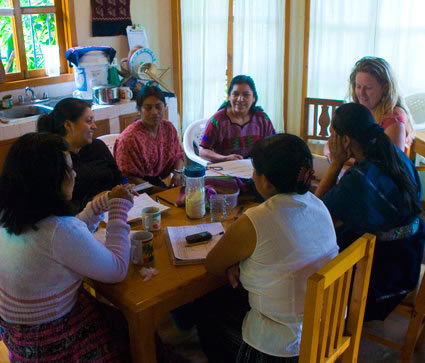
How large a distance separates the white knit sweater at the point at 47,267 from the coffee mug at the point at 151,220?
0.37m

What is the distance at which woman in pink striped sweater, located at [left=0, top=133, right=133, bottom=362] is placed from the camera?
1.32 m

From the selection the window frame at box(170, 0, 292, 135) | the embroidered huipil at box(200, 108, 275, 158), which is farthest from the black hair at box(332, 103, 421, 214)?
the window frame at box(170, 0, 292, 135)

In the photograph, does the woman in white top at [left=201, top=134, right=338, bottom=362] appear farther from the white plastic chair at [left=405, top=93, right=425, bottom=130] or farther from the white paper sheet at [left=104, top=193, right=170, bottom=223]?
the white plastic chair at [left=405, top=93, right=425, bottom=130]

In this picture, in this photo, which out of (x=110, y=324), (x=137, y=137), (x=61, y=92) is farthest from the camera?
(x=61, y=92)

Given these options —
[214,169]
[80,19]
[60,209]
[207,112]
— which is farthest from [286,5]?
[60,209]

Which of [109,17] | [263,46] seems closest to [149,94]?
[109,17]

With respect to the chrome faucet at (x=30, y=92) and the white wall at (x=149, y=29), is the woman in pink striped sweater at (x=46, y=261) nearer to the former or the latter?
the chrome faucet at (x=30, y=92)

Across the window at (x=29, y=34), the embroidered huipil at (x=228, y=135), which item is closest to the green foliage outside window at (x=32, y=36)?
the window at (x=29, y=34)

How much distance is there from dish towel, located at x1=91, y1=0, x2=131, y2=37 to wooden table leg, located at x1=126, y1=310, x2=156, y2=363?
10.5ft

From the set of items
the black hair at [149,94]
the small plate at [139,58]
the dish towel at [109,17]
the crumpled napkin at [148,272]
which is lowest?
the crumpled napkin at [148,272]

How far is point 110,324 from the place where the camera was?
159cm

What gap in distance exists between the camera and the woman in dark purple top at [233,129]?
2.91 metres

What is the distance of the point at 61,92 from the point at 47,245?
9.22 ft

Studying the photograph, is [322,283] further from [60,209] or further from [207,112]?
[207,112]
